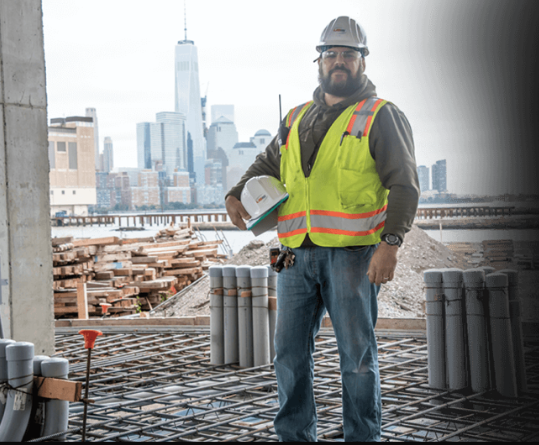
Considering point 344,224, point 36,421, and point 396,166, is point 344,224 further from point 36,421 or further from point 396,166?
point 36,421

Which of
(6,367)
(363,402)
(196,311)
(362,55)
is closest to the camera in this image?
(363,402)

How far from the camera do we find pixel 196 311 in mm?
11656

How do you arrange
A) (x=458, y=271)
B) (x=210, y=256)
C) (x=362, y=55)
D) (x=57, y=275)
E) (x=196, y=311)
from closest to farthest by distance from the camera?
(x=362, y=55) → (x=458, y=271) → (x=196, y=311) → (x=57, y=275) → (x=210, y=256)

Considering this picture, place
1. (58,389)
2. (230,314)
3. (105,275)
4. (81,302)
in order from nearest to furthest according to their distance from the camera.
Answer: (58,389)
(230,314)
(81,302)
(105,275)

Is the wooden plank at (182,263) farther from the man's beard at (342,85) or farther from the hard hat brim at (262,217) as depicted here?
the man's beard at (342,85)

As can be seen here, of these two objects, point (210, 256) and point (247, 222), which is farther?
point (210, 256)

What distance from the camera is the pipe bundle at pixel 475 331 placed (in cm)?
443

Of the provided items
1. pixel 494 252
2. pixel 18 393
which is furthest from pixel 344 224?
pixel 494 252

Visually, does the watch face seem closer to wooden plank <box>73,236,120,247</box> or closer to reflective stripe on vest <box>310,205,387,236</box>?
reflective stripe on vest <box>310,205,387,236</box>

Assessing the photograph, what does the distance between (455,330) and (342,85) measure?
230 centimetres

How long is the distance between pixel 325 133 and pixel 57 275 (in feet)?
37.8

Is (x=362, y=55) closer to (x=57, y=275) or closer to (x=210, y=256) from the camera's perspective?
(x=57, y=275)

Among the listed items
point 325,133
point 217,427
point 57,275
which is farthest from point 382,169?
point 57,275

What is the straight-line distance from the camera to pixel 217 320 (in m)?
5.71
